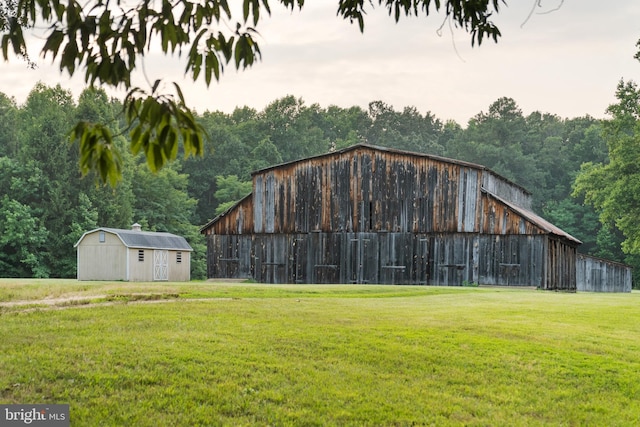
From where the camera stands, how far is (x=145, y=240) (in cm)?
4969

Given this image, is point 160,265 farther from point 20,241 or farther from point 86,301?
point 86,301

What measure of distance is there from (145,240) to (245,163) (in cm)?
3853

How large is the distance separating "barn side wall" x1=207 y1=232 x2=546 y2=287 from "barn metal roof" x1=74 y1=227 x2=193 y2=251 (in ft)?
20.5

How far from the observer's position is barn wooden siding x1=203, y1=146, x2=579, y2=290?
38.3 metres

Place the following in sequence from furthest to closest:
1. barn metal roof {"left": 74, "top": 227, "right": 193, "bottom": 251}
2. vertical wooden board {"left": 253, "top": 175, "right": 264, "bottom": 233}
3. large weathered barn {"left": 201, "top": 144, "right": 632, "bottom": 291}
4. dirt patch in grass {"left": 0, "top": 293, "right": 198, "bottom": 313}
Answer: barn metal roof {"left": 74, "top": 227, "right": 193, "bottom": 251}, vertical wooden board {"left": 253, "top": 175, "right": 264, "bottom": 233}, large weathered barn {"left": 201, "top": 144, "right": 632, "bottom": 291}, dirt patch in grass {"left": 0, "top": 293, "right": 198, "bottom": 313}

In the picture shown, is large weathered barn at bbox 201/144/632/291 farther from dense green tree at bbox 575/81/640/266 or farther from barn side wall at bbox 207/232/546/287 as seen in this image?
dense green tree at bbox 575/81/640/266

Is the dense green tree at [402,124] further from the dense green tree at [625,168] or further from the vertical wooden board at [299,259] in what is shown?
the vertical wooden board at [299,259]

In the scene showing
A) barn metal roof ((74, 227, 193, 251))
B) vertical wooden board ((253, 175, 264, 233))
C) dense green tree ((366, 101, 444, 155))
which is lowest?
barn metal roof ((74, 227, 193, 251))

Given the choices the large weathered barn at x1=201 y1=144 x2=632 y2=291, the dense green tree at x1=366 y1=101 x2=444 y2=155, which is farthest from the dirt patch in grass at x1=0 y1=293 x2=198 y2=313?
the dense green tree at x1=366 y1=101 x2=444 y2=155

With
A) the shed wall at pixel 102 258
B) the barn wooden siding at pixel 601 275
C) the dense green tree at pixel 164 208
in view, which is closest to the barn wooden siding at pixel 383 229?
the barn wooden siding at pixel 601 275

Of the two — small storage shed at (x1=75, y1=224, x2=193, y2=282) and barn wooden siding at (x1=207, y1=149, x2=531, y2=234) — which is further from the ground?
barn wooden siding at (x1=207, y1=149, x2=531, y2=234)

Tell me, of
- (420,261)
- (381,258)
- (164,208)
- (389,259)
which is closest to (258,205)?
(381,258)

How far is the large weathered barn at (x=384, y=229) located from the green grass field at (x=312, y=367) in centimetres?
2094

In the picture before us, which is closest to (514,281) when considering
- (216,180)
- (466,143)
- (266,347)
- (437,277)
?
(437,277)
